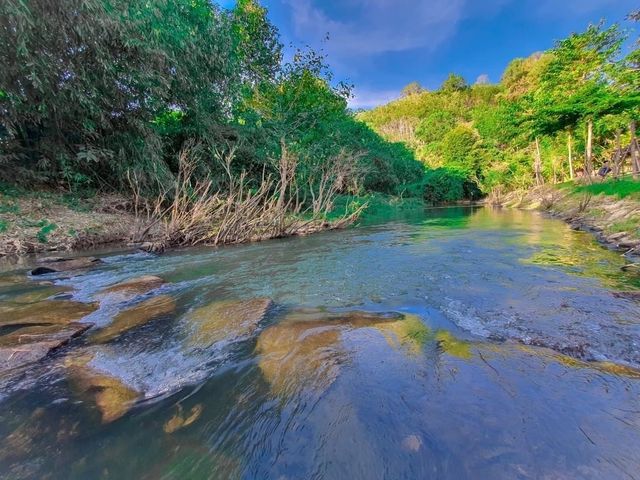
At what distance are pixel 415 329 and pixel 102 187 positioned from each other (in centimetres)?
1156

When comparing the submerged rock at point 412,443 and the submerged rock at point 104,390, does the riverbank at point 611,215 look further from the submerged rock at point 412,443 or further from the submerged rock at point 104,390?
the submerged rock at point 104,390

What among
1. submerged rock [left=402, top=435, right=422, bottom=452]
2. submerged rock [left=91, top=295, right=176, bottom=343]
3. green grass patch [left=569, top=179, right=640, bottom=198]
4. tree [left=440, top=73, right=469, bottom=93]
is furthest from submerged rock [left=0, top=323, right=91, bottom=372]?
tree [left=440, top=73, right=469, bottom=93]

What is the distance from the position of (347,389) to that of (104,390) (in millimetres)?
1626

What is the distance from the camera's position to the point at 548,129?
2200cm

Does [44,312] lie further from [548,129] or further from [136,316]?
[548,129]

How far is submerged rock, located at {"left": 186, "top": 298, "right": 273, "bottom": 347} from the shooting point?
312 centimetres

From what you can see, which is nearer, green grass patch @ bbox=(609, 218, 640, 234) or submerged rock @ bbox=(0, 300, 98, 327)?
submerged rock @ bbox=(0, 300, 98, 327)

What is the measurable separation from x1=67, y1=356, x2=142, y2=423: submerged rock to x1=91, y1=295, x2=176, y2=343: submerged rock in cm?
58

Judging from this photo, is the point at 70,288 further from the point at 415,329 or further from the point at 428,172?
the point at 428,172

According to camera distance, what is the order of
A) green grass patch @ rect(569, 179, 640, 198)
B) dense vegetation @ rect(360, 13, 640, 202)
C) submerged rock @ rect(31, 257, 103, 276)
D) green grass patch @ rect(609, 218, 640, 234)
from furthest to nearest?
dense vegetation @ rect(360, 13, 640, 202) < green grass patch @ rect(569, 179, 640, 198) < green grass patch @ rect(609, 218, 640, 234) < submerged rock @ rect(31, 257, 103, 276)

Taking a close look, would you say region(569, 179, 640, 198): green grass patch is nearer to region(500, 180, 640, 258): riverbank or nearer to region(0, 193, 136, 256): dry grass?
region(500, 180, 640, 258): riverbank

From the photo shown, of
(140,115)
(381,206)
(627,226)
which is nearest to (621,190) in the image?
(627,226)

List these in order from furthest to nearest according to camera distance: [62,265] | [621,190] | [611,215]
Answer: [621,190] < [611,215] < [62,265]

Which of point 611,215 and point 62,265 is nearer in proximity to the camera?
point 62,265
